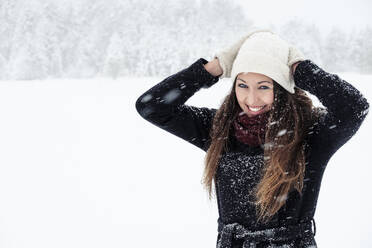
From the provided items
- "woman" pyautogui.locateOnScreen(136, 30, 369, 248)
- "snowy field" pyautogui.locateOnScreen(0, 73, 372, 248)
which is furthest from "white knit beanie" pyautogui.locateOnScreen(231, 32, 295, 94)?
"snowy field" pyautogui.locateOnScreen(0, 73, 372, 248)

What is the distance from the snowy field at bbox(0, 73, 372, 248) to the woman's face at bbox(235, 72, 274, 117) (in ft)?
11.5

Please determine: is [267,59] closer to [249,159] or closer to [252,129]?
[252,129]

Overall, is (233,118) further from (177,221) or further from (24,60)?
(24,60)

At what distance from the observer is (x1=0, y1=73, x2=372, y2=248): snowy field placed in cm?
512

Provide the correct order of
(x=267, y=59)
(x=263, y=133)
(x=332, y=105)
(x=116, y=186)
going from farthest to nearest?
(x=116, y=186), (x=263, y=133), (x=267, y=59), (x=332, y=105)

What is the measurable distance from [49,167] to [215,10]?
52.7 ft

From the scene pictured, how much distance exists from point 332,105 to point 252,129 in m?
0.42

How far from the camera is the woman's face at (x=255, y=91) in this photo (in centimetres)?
177

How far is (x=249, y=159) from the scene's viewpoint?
6.07ft

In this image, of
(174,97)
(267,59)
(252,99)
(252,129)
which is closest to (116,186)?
(174,97)

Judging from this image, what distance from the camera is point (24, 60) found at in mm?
18734

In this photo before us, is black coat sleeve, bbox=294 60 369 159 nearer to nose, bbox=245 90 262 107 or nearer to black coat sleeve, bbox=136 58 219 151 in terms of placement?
nose, bbox=245 90 262 107

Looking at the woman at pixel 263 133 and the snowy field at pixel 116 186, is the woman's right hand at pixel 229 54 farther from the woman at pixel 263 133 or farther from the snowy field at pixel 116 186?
the snowy field at pixel 116 186

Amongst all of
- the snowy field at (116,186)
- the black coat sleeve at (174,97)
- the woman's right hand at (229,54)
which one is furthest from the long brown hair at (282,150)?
the snowy field at (116,186)
